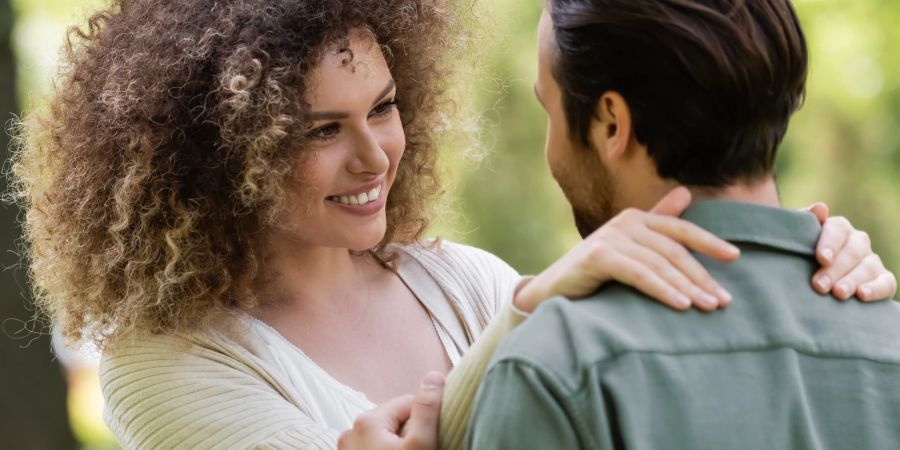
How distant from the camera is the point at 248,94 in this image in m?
2.20

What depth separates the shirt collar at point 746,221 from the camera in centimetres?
155

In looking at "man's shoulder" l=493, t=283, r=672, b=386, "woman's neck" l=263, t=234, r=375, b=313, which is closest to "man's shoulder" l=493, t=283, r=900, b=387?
"man's shoulder" l=493, t=283, r=672, b=386

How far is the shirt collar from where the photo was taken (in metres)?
1.55

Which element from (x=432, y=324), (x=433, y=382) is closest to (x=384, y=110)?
(x=432, y=324)

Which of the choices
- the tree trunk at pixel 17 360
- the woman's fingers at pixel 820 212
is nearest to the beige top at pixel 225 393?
the woman's fingers at pixel 820 212

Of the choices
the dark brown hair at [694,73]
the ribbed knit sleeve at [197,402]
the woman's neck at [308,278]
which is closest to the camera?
the dark brown hair at [694,73]

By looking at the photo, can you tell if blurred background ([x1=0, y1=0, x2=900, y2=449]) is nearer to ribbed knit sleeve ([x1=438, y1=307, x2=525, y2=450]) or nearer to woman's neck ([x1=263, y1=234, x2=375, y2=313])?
woman's neck ([x1=263, y1=234, x2=375, y2=313])

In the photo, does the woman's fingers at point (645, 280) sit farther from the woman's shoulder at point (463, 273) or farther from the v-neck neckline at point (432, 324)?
the woman's shoulder at point (463, 273)

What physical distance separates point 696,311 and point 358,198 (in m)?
1.02

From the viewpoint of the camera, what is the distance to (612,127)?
63.4 inches

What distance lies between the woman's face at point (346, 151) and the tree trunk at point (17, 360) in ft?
7.06

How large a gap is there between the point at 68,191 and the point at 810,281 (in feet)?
5.10

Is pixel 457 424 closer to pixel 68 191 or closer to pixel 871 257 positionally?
pixel 871 257

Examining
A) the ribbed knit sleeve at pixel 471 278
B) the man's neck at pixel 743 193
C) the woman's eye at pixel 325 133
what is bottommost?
the ribbed knit sleeve at pixel 471 278
